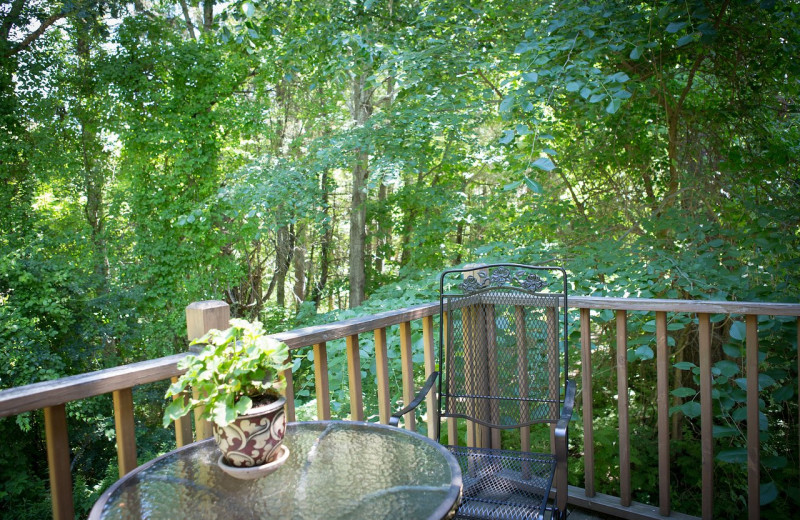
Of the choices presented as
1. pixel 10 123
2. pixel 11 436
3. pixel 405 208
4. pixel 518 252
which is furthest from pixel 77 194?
pixel 518 252

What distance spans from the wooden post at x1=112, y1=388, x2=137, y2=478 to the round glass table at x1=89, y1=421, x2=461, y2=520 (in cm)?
11

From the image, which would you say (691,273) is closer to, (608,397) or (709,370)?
(709,370)

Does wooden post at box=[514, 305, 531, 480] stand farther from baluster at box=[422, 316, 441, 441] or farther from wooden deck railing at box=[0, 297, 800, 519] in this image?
baluster at box=[422, 316, 441, 441]

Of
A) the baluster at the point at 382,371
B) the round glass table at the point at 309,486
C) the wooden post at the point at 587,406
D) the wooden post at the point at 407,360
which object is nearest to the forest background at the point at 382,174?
the wooden post at the point at 587,406

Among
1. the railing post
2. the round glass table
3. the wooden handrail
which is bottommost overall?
the round glass table

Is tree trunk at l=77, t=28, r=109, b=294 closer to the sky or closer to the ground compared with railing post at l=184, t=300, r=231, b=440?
closer to the sky

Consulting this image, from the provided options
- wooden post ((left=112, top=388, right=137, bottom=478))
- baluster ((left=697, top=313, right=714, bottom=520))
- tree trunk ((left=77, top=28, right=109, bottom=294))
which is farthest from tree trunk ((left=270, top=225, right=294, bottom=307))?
wooden post ((left=112, top=388, right=137, bottom=478))

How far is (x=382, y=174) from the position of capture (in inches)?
226

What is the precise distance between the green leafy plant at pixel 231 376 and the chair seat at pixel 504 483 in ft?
3.14

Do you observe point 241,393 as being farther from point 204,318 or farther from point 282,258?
point 282,258

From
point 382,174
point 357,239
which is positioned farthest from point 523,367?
point 357,239

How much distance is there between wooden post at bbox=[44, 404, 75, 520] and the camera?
124cm

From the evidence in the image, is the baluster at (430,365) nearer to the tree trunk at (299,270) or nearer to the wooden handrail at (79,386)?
the wooden handrail at (79,386)

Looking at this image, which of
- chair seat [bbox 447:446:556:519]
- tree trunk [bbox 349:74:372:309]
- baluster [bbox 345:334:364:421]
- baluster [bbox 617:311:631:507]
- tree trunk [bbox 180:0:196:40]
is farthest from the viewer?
tree trunk [bbox 180:0:196:40]
